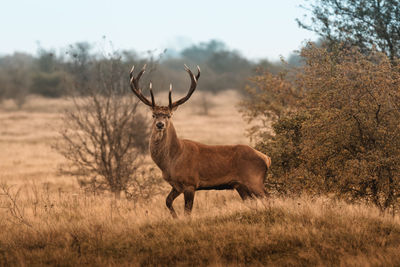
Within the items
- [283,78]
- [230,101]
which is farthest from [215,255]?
[230,101]

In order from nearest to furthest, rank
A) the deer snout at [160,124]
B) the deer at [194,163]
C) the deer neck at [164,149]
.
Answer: the deer snout at [160,124]
the deer at [194,163]
the deer neck at [164,149]

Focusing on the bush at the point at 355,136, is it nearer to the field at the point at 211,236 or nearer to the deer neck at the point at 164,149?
the field at the point at 211,236

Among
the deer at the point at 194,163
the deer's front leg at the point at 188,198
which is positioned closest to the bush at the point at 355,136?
the deer at the point at 194,163

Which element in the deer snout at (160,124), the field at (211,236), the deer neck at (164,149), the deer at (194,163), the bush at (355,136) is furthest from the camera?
the bush at (355,136)

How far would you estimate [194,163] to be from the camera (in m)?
9.31

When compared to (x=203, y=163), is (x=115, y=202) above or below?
below

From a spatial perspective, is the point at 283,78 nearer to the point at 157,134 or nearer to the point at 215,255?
the point at 157,134

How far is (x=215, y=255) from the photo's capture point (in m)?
7.03

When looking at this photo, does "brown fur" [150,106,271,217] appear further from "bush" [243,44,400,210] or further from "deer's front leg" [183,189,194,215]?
"bush" [243,44,400,210]

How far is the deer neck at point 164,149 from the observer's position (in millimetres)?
9305

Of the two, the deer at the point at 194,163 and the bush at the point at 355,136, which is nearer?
the deer at the point at 194,163

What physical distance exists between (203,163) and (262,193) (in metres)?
1.24

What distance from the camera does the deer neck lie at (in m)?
9.30

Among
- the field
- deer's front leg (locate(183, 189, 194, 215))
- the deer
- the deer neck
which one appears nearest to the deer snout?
the deer
